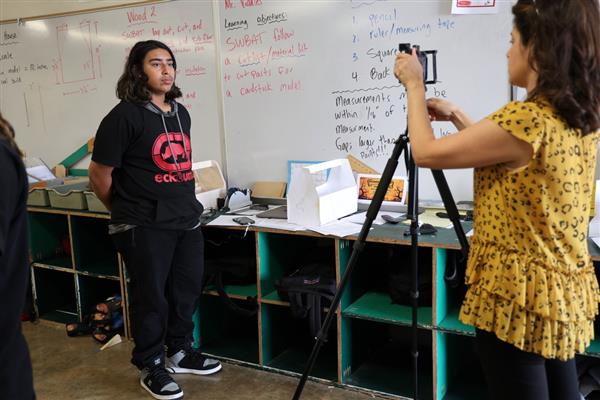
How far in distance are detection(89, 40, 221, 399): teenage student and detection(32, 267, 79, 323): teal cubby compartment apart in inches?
43.9

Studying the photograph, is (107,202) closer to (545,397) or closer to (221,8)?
(221,8)

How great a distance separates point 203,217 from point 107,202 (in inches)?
19.9

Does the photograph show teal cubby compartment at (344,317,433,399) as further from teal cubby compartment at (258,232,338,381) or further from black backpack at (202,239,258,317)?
black backpack at (202,239,258,317)

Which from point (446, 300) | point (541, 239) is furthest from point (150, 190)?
point (541, 239)

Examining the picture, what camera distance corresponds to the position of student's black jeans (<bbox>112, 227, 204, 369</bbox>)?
2.38 metres

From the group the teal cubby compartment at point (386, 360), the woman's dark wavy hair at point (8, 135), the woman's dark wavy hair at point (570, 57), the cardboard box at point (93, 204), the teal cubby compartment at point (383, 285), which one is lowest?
the teal cubby compartment at point (386, 360)

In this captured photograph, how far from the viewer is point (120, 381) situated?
2.67 meters

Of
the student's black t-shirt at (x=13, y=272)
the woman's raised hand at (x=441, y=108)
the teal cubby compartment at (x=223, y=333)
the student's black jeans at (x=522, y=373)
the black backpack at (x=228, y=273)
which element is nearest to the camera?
the student's black t-shirt at (x=13, y=272)

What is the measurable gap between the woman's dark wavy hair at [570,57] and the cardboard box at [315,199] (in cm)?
142

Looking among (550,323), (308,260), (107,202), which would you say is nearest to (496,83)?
(308,260)

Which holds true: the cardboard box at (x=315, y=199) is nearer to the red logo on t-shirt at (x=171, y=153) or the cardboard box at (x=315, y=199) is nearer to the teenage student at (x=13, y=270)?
the red logo on t-shirt at (x=171, y=153)

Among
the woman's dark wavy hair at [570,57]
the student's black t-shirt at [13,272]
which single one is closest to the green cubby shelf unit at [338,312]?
the woman's dark wavy hair at [570,57]

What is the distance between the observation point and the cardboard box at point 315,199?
2.49 m

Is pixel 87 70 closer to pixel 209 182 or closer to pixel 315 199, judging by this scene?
pixel 209 182
